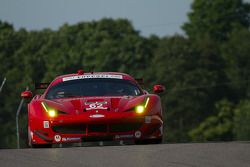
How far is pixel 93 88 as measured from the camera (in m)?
19.2

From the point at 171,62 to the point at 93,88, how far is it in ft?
305

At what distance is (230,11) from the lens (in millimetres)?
133375

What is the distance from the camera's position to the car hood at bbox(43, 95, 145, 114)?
1767cm

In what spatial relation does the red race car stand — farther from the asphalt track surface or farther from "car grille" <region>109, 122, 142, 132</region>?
the asphalt track surface

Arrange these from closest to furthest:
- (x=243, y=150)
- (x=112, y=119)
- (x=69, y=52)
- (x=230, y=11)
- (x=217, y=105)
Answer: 1. (x=243, y=150)
2. (x=112, y=119)
3. (x=217, y=105)
4. (x=69, y=52)
5. (x=230, y=11)

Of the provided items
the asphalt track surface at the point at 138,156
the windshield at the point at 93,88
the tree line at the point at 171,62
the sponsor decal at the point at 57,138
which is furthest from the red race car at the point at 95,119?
the tree line at the point at 171,62

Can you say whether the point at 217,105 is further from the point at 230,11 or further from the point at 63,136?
the point at 63,136

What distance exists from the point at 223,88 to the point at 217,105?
5848mm

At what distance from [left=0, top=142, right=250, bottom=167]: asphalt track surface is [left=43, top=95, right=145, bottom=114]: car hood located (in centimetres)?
181

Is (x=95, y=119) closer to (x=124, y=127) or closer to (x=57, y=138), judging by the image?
(x=124, y=127)

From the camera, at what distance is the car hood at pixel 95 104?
17.7 meters

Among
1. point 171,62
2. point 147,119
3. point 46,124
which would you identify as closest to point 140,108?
point 147,119

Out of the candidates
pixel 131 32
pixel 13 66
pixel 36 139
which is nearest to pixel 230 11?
pixel 131 32

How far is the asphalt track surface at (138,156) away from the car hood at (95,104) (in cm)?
181
